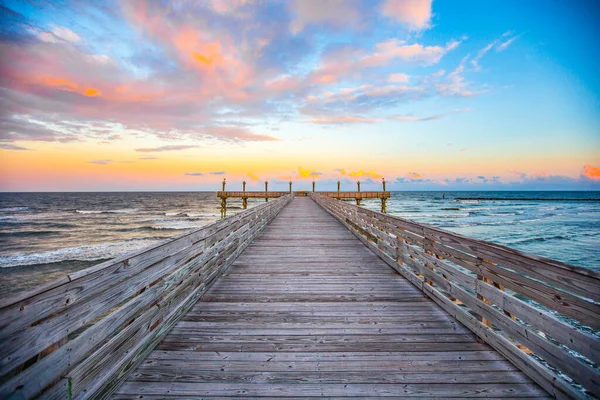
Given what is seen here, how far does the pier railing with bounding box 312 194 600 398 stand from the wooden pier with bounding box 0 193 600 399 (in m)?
0.01

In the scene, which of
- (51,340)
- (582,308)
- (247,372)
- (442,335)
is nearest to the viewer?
(51,340)

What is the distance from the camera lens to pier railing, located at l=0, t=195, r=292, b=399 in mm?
1465

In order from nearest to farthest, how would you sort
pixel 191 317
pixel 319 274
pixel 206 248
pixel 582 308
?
1. pixel 582 308
2. pixel 191 317
3. pixel 206 248
4. pixel 319 274

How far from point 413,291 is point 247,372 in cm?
302

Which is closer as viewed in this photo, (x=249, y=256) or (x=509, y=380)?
(x=509, y=380)

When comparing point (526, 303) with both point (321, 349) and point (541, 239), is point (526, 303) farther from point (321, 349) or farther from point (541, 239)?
point (541, 239)

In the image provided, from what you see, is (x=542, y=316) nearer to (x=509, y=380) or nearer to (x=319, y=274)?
(x=509, y=380)

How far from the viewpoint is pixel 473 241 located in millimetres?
3244

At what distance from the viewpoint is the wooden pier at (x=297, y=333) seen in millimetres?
1794

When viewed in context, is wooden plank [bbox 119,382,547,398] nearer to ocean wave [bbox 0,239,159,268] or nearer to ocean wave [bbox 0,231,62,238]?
ocean wave [bbox 0,239,159,268]

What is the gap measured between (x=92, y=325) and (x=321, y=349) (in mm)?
2071

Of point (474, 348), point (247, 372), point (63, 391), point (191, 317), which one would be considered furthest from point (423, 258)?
point (63, 391)

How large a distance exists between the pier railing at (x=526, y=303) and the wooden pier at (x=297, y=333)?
0.01m

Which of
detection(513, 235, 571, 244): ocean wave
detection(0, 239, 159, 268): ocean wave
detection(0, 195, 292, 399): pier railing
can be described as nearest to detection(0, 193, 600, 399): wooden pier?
detection(0, 195, 292, 399): pier railing
